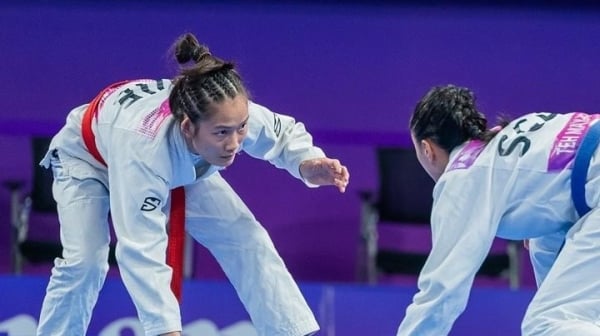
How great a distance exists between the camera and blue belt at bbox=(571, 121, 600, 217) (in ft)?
11.3

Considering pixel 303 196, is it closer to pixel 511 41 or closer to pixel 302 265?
pixel 302 265

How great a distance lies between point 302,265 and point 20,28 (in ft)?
6.64

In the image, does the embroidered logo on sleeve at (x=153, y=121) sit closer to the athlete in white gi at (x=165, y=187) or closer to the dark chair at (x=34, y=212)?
the athlete in white gi at (x=165, y=187)

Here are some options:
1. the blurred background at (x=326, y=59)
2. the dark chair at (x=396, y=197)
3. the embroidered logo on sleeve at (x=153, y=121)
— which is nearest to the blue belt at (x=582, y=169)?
the embroidered logo on sleeve at (x=153, y=121)

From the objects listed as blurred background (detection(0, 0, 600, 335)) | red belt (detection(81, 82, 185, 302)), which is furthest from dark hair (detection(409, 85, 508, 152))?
blurred background (detection(0, 0, 600, 335))

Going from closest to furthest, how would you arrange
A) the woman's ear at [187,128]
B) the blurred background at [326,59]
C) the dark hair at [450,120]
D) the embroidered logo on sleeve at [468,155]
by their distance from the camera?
the embroidered logo on sleeve at [468,155], the dark hair at [450,120], the woman's ear at [187,128], the blurred background at [326,59]

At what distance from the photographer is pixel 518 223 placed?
11.5 feet

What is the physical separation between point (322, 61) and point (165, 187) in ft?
10.0

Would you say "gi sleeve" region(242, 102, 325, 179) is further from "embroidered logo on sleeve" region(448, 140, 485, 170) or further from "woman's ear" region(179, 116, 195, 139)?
"embroidered logo on sleeve" region(448, 140, 485, 170)

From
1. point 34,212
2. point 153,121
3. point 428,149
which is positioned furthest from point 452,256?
point 34,212

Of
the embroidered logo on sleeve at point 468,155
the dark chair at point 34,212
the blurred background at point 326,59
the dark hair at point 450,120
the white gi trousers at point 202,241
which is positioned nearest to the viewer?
the embroidered logo on sleeve at point 468,155

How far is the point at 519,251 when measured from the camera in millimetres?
6180

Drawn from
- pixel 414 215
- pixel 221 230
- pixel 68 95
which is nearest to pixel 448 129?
pixel 221 230

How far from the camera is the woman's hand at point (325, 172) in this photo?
13.1 feet
